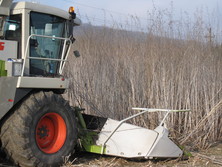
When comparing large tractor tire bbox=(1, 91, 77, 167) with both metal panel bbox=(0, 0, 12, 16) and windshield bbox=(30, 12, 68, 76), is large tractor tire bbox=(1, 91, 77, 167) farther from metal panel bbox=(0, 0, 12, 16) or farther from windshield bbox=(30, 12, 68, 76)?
metal panel bbox=(0, 0, 12, 16)

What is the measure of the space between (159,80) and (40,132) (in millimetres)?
2538

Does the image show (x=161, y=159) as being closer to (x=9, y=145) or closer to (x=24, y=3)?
(x=9, y=145)

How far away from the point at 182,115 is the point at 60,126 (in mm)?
2472

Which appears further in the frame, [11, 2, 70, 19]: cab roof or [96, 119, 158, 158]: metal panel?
[96, 119, 158, 158]: metal panel

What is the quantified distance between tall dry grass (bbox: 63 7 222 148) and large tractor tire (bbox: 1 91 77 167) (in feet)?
5.99

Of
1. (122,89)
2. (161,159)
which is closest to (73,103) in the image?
(122,89)

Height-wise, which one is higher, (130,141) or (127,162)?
(130,141)

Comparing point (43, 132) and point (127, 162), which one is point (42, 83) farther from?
point (127, 162)

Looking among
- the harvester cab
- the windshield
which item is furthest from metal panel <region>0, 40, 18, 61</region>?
the windshield

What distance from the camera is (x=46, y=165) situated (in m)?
4.20

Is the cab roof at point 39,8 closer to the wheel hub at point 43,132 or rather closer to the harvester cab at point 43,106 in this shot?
the harvester cab at point 43,106

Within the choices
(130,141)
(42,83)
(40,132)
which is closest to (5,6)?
(42,83)

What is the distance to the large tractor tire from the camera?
3982 mm

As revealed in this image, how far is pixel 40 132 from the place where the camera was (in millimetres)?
4406
